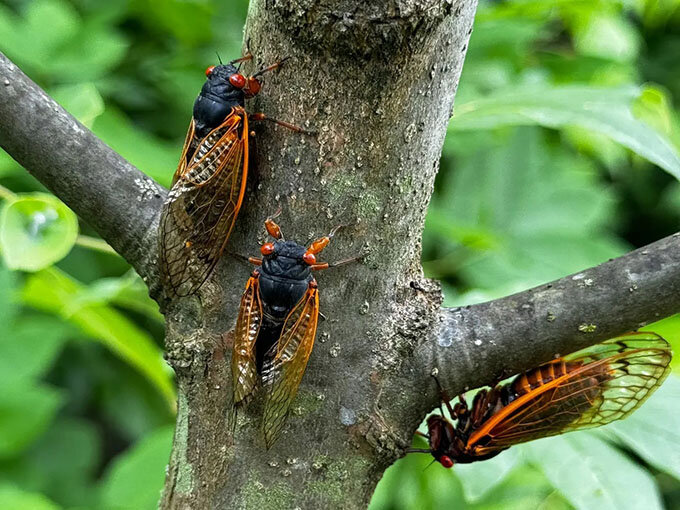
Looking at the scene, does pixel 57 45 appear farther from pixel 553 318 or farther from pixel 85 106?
pixel 553 318

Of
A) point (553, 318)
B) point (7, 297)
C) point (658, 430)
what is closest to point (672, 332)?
point (658, 430)

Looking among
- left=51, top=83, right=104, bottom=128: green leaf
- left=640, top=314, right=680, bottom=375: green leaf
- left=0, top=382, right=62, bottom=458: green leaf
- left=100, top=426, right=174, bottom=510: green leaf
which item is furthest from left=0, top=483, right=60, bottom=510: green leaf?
left=640, top=314, right=680, bottom=375: green leaf

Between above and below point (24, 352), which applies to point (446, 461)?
below

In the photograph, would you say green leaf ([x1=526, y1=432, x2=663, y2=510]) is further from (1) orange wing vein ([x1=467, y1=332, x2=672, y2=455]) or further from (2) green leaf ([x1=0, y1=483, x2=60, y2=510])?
(2) green leaf ([x1=0, y1=483, x2=60, y2=510])

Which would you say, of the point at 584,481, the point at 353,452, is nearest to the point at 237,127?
the point at 353,452

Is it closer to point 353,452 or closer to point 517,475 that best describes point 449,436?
point 353,452
